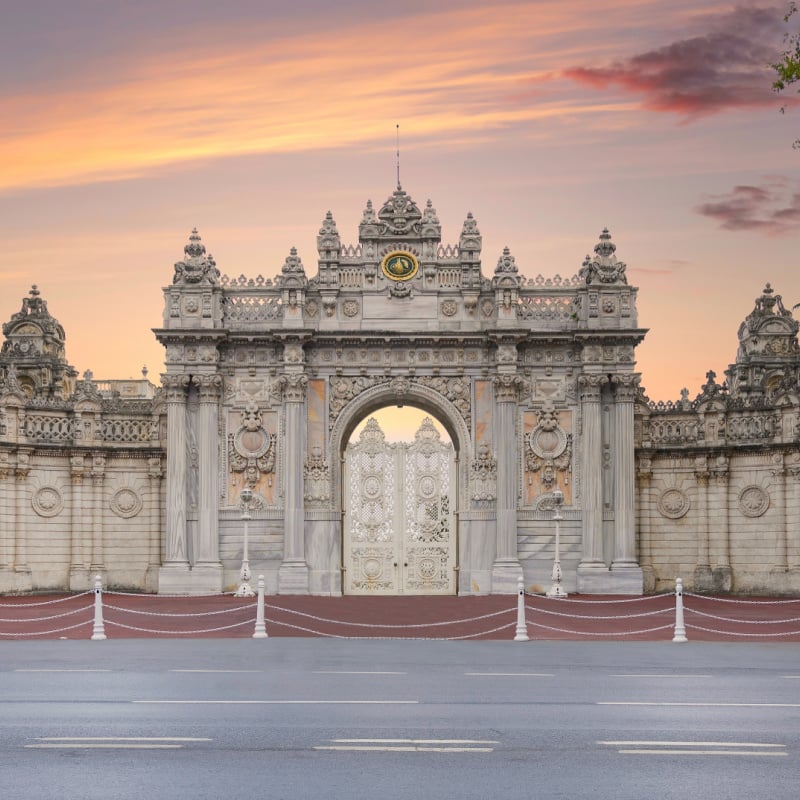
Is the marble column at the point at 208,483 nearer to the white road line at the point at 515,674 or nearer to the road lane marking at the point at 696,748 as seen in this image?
the white road line at the point at 515,674

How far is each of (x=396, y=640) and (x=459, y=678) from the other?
28.8 feet

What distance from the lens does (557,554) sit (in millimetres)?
46812

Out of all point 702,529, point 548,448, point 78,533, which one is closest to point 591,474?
point 548,448

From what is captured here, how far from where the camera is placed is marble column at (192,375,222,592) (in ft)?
159

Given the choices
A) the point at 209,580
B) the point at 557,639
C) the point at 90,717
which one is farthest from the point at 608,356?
the point at 90,717

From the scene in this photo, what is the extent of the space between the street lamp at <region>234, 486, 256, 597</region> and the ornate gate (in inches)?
135

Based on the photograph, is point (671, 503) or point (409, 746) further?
point (671, 503)

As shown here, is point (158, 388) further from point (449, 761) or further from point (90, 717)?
point (449, 761)

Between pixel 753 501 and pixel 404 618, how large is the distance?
1530 cm

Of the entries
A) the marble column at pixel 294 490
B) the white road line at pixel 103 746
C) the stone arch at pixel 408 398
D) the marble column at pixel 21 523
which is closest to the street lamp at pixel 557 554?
the stone arch at pixel 408 398

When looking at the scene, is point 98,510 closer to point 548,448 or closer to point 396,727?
point 548,448

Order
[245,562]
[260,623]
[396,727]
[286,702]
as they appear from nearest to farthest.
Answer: [396,727]
[286,702]
[260,623]
[245,562]

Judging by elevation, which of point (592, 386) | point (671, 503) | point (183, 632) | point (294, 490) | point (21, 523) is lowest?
point (183, 632)

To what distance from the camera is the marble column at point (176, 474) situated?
4875 cm
